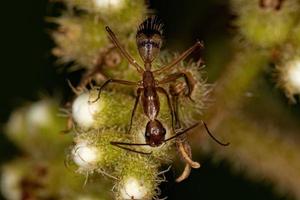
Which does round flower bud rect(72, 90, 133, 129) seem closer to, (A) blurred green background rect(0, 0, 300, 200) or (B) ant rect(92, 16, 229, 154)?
(B) ant rect(92, 16, 229, 154)

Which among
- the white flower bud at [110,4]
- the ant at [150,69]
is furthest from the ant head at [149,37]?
the white flower bud at [110,4]

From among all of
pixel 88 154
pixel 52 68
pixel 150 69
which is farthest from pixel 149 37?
pixel 52 68

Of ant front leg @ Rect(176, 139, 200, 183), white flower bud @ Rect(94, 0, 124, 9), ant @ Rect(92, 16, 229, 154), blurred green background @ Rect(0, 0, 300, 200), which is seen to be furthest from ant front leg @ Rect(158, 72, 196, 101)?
blurred green background @ Rect(0, 0, 300, 200)

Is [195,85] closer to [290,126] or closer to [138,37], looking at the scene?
[138,37]

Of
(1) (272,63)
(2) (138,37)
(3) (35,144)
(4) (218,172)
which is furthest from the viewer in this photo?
(4) (218,172)

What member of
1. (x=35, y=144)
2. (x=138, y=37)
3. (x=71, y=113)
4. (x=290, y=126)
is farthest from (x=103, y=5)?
(x=290, y=126)

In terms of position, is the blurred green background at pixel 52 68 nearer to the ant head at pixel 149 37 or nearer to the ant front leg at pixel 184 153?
the ant head at pixel 149 37

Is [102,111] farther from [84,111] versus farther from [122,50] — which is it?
[122,50]
